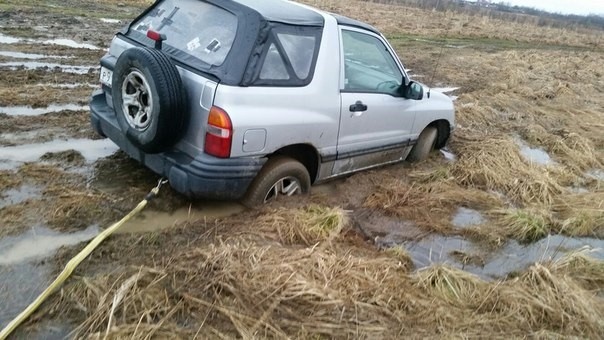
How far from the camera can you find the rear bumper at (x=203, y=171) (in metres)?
3.72

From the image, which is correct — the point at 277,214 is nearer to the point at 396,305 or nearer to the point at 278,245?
the point at 278,245

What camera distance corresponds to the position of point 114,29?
13062mm

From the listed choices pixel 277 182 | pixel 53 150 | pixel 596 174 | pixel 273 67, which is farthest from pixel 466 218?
pixel 53 150

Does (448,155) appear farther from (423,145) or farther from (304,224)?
Answer: (304,224)

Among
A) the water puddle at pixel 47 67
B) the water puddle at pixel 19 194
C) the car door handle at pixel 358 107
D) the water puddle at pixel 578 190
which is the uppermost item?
the car door handle at pixel 358 107

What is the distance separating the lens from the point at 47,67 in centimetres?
805

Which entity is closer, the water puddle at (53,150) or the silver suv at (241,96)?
the silver suv at (241,96)

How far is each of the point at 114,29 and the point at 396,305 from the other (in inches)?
481

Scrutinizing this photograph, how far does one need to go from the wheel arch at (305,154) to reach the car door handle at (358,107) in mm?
A: 548

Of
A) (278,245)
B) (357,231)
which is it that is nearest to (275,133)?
(278,245)

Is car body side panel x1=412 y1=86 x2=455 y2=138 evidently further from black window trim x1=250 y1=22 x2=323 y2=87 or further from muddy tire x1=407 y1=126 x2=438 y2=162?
black window trim x1=250 y1=22 x2=323 y2=87

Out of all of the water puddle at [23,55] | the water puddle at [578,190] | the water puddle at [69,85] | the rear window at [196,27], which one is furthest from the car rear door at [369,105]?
the water puddle at [23,55]

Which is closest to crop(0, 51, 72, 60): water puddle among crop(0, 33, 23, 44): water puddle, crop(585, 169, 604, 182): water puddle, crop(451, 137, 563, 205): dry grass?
crop(0, 33, 23, 44): water puddle

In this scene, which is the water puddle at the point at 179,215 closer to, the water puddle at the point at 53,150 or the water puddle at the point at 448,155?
the water puddle at the point at 53,150
